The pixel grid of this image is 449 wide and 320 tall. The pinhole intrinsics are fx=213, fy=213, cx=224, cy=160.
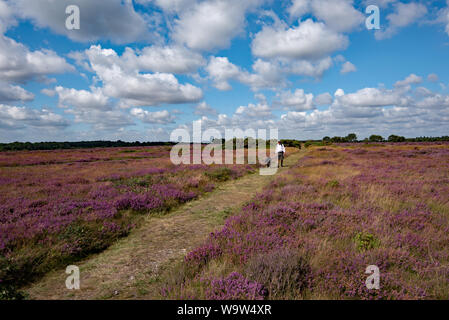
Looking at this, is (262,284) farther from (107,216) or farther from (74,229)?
(107,216)

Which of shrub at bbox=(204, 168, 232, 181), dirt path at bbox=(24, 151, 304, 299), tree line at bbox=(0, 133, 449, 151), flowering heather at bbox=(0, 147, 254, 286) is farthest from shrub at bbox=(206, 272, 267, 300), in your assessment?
tree line at bbox=(0, 133, 449, 151)

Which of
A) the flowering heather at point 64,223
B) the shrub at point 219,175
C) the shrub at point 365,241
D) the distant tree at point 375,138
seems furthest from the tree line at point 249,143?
the shrub at point 365,241

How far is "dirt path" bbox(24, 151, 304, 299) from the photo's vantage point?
3.92m

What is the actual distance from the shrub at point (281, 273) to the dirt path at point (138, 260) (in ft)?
5.89

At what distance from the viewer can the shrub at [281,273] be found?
342 cm

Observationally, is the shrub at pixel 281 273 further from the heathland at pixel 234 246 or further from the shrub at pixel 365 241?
the shrub at pixel 365 241

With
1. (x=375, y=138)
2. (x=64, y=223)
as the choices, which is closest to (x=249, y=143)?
(x=64, y=223)

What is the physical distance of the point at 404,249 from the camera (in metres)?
4.61

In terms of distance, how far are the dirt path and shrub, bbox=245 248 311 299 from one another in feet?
5.89

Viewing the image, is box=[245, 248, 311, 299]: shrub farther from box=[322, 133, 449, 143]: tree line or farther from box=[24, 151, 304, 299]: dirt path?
box=[322, 133, 449, 143]: tree line

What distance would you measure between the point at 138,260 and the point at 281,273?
3.33m

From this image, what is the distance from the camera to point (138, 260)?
5008mm
